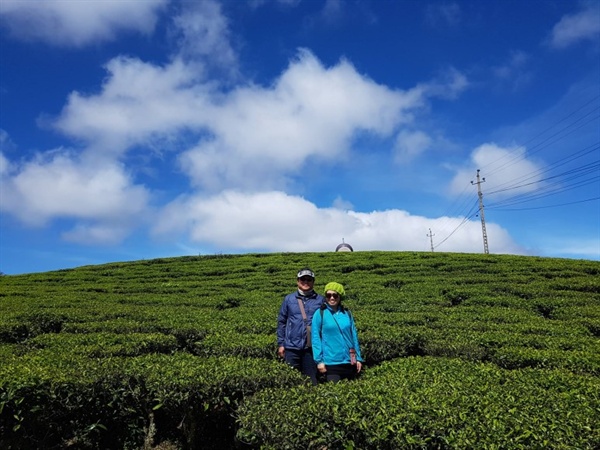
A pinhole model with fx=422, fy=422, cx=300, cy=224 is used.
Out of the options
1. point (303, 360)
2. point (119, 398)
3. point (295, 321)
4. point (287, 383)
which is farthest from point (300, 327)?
point (119, 398)

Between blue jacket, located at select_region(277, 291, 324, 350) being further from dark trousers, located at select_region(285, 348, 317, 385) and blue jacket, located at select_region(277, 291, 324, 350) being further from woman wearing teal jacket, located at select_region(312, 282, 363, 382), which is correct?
woman wearing teal jacket, located at select_region(312, 282, 363, 382)

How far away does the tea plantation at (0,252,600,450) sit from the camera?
3.99 m

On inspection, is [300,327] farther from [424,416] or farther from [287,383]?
[424,416]

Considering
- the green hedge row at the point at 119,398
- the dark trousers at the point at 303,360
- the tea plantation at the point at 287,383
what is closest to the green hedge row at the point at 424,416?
the tea plantation at the point at 287,383

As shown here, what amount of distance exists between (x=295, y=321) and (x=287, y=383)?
1102 mm

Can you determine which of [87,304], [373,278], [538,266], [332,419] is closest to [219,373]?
[332,419]

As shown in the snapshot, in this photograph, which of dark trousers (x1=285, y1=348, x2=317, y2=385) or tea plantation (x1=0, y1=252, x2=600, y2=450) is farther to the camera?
dark trousers (x1=285, y1=348, x2=317, y2=385)

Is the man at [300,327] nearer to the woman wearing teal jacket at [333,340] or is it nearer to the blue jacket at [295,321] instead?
the blue jacket at [295,321]

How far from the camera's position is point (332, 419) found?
13.6 ft

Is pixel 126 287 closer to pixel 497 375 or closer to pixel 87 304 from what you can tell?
pixel 87 304

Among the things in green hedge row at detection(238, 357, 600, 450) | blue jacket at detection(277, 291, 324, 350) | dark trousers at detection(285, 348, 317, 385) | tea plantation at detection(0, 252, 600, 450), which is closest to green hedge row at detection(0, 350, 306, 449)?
tea plantation at detection(0, 252, 600, 450)

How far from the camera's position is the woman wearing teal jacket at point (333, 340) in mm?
6188

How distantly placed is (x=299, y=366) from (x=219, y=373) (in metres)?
1.57

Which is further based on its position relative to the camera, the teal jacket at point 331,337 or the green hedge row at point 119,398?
the teal jacket at point 331,337
